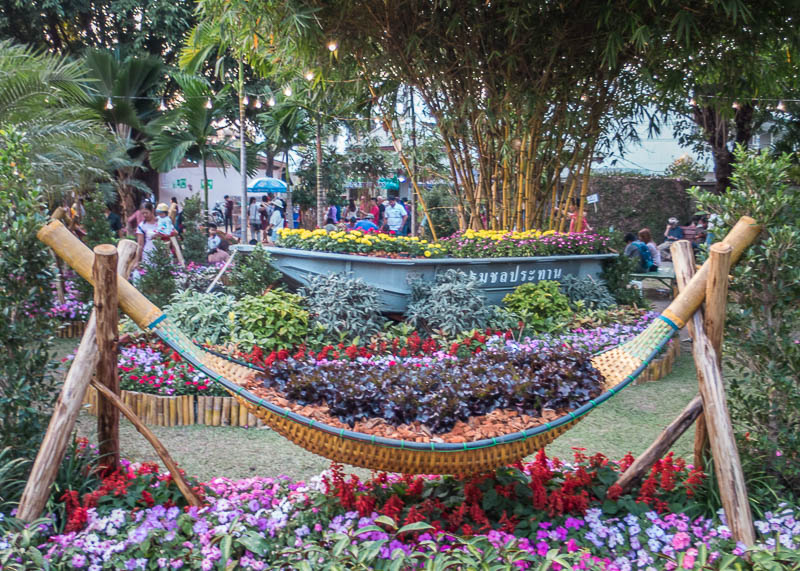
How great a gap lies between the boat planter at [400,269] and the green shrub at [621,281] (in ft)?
2.76

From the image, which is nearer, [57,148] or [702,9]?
[702,9]

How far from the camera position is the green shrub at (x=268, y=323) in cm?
566

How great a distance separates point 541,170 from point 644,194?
34.2 feet

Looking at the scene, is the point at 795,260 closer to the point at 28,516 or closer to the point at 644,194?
the point at 28,516

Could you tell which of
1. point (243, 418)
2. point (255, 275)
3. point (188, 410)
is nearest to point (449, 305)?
point (255, 275)

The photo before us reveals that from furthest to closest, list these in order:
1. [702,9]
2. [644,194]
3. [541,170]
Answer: [644,194] → [541,170] → [702,9]

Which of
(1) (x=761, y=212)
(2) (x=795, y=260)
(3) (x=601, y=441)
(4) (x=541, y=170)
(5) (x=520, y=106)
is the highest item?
(5) (x=520, y=106)

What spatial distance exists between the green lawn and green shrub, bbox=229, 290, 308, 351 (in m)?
1.17

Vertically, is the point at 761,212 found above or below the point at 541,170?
below

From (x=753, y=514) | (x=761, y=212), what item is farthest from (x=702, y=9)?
(x=753, y=514)

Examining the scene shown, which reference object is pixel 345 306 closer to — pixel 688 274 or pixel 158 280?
pixel 158 280

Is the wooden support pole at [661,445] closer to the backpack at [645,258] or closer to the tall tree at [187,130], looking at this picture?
the backpack at [645,258]

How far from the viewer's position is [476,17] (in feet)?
24.8

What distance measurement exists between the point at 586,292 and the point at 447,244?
173cm
